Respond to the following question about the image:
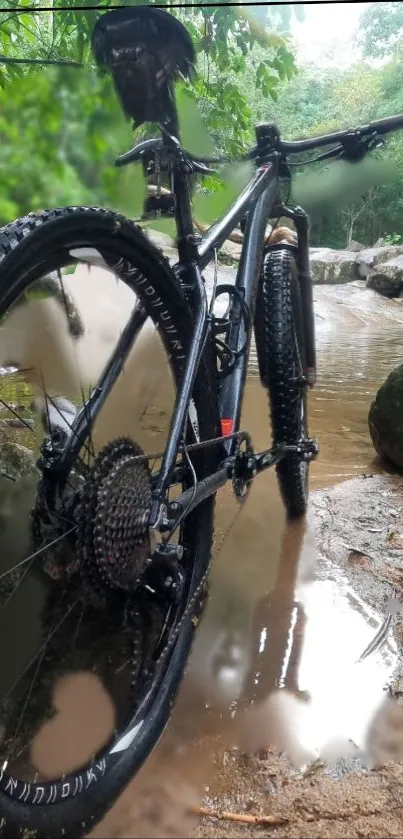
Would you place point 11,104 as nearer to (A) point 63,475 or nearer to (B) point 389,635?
(A) point 63,475

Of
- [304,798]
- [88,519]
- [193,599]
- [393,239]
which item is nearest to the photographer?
[88,519]

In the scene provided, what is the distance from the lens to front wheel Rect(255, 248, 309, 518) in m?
1.60

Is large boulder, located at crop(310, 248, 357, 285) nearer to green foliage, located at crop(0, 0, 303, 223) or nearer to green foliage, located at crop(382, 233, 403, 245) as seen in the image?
green foliage, located at crop(382, 233, 403, 245)

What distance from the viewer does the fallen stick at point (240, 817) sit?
2.97 ft

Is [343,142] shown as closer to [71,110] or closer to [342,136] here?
[342,136]

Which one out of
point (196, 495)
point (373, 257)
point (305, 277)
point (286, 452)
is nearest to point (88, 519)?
point (196, 495)

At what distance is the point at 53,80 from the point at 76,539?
124 centimetres

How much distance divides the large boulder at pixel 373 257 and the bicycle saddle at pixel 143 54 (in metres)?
2.07

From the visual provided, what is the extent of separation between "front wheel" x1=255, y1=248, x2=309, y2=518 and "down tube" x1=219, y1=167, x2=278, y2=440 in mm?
169

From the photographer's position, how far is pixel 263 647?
1.37 m

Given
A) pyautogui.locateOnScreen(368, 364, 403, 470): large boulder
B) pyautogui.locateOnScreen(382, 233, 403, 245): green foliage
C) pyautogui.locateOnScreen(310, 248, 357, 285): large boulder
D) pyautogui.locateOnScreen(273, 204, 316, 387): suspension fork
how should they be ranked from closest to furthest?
pyautogui.locateOnScreen(273, 204, 316, 387): suspension fork → pyautogui.locateOnScreen(368, 364, 403, 470): large boulder → pyautogui.locateOnScreen(382, 233, 403, 245): green foliage → pyautogui.locateOnScreen(310, 248, 357, 285): large boulder

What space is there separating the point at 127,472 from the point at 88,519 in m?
0.09

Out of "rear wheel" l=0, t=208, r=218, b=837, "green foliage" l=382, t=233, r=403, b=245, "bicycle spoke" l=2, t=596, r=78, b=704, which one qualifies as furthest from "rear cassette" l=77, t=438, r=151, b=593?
"green foliage" l=382, t=233, r=403, b=245

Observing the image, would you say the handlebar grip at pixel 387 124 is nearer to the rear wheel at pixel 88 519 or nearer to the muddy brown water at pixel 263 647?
the muddy brown water at pixel 263 647
